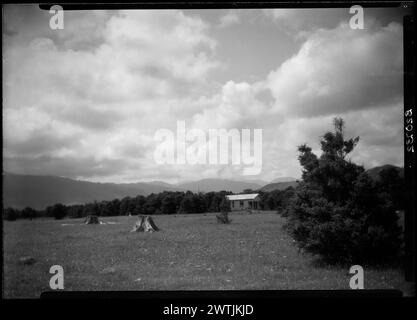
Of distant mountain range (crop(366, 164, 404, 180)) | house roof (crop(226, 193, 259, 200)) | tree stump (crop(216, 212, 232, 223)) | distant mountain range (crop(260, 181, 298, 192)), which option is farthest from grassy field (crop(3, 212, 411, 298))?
distant mountain range (crop(366, 164, 404, 180))

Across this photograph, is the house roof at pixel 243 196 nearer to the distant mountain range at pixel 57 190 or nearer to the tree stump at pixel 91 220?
the distant mountain range at pixel 57 190

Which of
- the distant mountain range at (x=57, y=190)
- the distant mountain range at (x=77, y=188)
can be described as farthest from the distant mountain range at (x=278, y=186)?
the distant mountain range at (x=57, y=190)

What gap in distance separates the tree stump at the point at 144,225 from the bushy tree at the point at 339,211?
2351 millimetres

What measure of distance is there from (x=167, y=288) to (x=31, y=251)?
86.8 inches

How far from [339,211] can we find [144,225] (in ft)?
11.0

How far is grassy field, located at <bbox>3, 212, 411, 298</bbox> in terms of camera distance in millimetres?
5047

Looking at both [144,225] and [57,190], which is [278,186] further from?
[57,190]

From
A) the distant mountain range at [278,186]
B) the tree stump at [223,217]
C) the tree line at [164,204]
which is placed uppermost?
the distant mountain range at [278,186]

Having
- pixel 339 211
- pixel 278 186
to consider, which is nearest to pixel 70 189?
pixel 278 186

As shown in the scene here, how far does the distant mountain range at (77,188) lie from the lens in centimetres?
515

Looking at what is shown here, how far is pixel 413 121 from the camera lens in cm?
512

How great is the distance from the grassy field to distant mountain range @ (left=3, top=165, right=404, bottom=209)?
0.38 m

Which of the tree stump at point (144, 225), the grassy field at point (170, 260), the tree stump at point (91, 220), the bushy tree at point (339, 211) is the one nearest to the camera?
the grassy field at point (170, 260)
